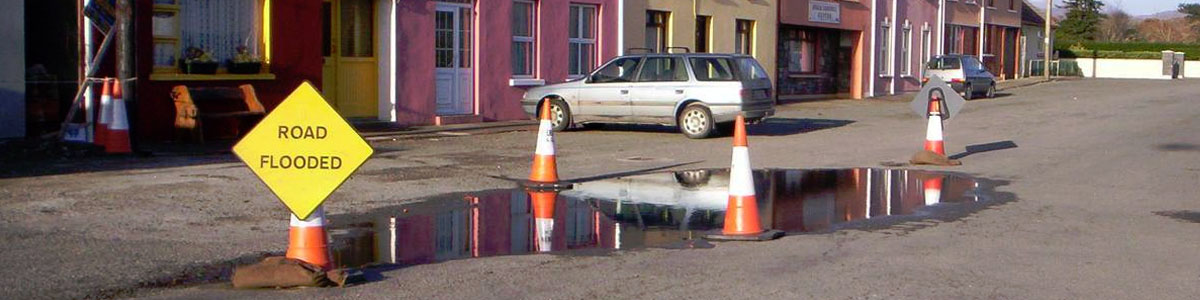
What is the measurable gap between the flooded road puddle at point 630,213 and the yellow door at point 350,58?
26.2ft

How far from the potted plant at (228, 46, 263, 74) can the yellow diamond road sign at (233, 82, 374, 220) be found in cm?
1141

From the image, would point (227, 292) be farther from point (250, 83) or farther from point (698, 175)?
point (250, 83)

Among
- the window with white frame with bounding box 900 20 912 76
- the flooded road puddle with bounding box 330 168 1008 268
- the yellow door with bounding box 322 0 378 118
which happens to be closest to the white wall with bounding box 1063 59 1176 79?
the window with white frame with bounding box 900 20 912 76

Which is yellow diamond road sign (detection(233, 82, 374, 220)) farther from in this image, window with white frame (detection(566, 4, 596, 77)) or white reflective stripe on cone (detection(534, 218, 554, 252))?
window with white frame (detection(566, 4, 596, 77))

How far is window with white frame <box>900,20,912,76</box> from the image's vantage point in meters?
41.3

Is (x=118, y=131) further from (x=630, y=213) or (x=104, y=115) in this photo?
(x=630, y=213)

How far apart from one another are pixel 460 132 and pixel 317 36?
8.76ft

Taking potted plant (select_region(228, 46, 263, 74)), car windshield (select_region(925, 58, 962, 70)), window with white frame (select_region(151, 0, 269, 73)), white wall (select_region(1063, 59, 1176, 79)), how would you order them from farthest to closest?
1. white wall (select_region(1063, 59, 1176, 79))
2. car windshield (select_region(925, 58, 962, 70))
3. potted plant (select_region(228, 46, 263, 74))
4. window with white frame (select_region(151, 0, 269, 73))

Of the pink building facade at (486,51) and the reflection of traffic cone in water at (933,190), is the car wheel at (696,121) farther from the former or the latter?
the reflection of traffic cone in water at (933,190)

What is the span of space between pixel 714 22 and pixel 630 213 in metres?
19.4

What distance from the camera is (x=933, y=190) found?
13180 mm

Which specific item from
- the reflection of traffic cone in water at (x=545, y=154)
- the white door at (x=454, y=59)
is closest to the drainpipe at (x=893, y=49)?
the white door at (x=454, y=59)

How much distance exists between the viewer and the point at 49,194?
11.4 m

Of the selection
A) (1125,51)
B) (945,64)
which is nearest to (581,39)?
(945,64)
